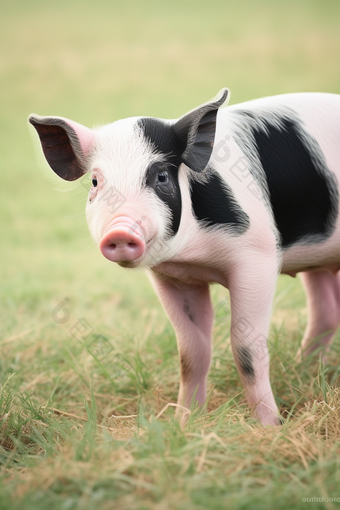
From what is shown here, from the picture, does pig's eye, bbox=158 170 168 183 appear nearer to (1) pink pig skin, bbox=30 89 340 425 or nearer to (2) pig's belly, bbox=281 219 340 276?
(1) pink pig skin, bbox=30 89 340 425

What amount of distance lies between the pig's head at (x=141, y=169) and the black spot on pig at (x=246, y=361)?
0.53m

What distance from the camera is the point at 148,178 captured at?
2.10 meters


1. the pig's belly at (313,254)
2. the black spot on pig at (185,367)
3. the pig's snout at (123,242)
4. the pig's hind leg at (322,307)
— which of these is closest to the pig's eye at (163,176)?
the pig's snout at (123,242)

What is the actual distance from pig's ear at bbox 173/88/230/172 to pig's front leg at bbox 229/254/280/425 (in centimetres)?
45

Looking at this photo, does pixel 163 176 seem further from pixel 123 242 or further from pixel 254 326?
pixel 254 326

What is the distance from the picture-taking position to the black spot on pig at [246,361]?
2.36 metres

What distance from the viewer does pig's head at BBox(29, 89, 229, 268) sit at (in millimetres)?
2004

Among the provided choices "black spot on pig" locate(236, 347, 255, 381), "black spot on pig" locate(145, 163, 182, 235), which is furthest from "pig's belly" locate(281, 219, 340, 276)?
"black spot on pig" locate(145, 163, 182, 235)

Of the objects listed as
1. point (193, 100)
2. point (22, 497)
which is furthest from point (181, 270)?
point (193, 100)

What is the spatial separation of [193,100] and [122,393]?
7738 millimetres

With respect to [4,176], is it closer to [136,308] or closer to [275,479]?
[136,308]

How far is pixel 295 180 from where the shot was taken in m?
2.41

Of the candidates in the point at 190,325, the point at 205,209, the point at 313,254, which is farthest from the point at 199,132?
the point at 190,325

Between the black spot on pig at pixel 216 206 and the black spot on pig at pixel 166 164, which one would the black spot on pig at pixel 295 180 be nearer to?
the black spot on pig at pixel 216 206
